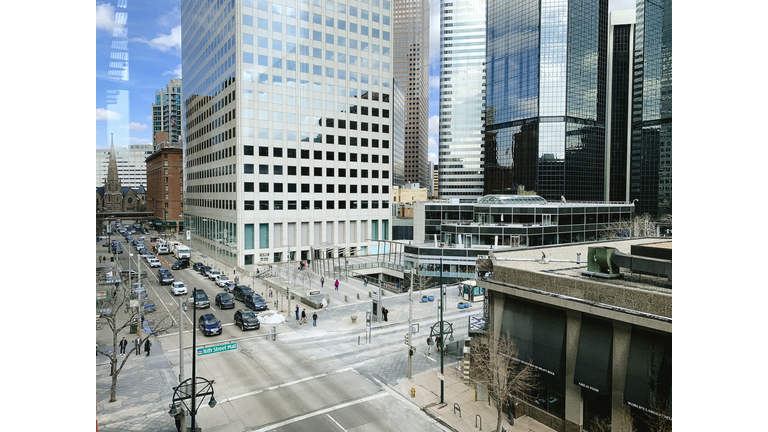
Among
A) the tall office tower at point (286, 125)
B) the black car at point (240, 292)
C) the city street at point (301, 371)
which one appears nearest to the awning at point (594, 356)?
the city street at point (301, 371)

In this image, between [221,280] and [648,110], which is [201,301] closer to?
[221,280]

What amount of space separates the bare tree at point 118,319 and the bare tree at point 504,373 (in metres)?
11.8

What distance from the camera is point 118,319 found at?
19391mm

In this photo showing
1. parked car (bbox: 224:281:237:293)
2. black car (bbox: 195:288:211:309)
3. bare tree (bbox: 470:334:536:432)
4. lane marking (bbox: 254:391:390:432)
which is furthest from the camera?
parked car (bbox: 224:281:237:293)

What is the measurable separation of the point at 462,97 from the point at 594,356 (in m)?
124

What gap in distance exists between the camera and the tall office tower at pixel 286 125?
45531 mm

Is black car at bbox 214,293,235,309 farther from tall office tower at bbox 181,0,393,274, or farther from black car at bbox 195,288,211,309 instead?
tall office tower at bbox 181,0,393,274

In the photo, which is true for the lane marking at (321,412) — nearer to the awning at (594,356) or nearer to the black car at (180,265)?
the awning at (594,356)

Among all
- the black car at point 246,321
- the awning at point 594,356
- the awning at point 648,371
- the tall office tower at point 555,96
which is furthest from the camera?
the tall office tower at point 555,96

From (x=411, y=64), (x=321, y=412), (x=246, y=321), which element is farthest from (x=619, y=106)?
(x=321, y=412)

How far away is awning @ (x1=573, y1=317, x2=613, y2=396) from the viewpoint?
1139 centimetres

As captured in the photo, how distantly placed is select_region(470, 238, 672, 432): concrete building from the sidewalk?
1017mm

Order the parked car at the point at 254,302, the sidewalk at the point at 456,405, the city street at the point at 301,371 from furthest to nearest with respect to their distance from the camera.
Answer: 1. the parked car at the point at 254,302
2. the city street at the point at 301,371
3. the sidewalk at the point at 456,405

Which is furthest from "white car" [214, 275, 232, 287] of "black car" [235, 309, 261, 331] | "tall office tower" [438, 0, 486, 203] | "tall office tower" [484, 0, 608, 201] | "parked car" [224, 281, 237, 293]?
"tall office tower" [438, 0, 486, 203]
